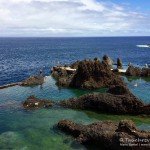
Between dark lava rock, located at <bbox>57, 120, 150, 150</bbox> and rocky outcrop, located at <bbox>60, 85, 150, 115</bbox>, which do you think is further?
rocky outcrop, located at <bbox>60, 85, 150, 115</bbox>

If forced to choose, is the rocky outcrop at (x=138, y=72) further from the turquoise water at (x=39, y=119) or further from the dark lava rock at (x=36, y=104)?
the dark lava rock at (x=36, y=104)

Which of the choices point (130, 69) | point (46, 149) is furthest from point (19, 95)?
point (130, 69)

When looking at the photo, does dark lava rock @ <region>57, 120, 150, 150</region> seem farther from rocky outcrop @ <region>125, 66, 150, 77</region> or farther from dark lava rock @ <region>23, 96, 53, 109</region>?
rocky outcrop @ <region>125, 66, 150, 77</region>

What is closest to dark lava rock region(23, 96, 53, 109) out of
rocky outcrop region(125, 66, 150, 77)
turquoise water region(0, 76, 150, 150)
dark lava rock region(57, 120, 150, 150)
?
turquoise water region(0, 76, 150, 150)

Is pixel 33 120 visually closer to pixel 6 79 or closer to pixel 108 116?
pixel 108 116

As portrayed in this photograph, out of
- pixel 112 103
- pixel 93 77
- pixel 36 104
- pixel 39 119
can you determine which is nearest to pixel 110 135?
pixel 39 119

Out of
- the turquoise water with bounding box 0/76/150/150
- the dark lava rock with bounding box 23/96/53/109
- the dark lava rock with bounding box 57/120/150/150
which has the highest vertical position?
the dark lava rock with bounding box 57/120/150/150
